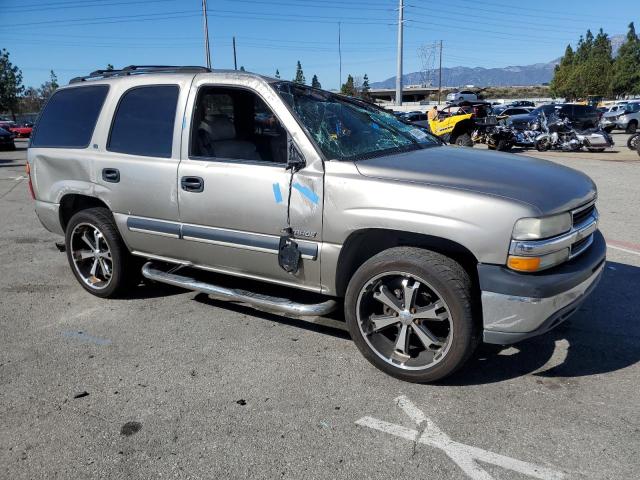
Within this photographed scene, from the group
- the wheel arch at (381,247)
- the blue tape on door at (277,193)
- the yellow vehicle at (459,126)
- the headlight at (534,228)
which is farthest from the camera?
the yellow vehicle at (459,126)

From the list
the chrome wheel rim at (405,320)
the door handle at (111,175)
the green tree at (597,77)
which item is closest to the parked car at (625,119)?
the chrome wheel rim at (405,320)

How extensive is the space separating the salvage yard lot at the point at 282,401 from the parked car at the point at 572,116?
17.5m

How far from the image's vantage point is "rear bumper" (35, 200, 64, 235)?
4.77 meters

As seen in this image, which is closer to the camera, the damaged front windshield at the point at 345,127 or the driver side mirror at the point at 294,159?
the driver side mirror at the point at 294,159

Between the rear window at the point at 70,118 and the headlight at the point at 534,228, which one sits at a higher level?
the rear window at the point at 70,118

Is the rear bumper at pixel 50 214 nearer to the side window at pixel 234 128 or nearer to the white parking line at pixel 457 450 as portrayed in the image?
the side window at pixel 234 128

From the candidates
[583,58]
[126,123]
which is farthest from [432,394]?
[583,58]

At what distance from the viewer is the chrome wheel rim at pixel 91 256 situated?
15.0 ft

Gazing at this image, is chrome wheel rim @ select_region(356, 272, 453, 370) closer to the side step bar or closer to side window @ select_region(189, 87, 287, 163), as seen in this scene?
the side step bar

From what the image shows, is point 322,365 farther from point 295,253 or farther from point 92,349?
point 92,349

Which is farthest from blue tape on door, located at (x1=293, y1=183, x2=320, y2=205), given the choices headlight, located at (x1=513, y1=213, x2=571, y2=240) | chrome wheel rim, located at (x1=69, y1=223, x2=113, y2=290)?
chrome wheel rim, located at (x1=69, y1=223, x2=113, y2=290)

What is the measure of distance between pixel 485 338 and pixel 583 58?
8958 centimetres

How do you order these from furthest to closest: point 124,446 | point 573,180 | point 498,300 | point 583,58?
point 583,58
point 573,180
point 498,300
point 124,446

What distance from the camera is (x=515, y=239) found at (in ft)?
8.89
